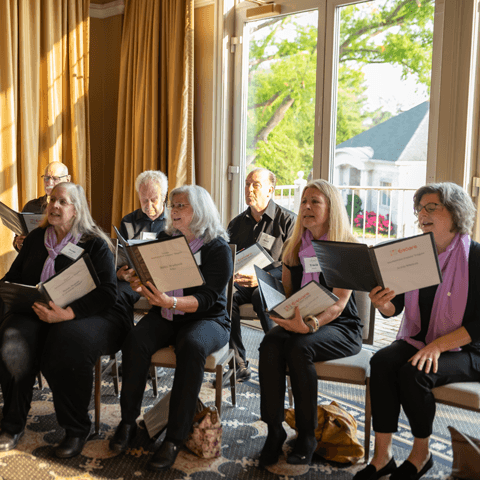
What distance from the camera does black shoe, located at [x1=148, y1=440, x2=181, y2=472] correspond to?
2088mm

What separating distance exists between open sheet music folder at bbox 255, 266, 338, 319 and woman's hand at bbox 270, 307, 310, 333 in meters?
0.02

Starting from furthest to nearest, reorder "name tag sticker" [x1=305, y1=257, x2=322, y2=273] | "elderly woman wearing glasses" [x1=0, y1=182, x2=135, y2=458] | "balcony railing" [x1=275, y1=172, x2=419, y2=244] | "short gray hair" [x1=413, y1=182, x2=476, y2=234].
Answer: "balcony railing" [x1=275, y1=172, x2=419, y2=244] < "name tag sticker" [x1=305, y1=257, x2=322, y2=273] < "elderly woman wearing glasses" [x1=0, y1=182, x2=135, y2=458] < "short gray hair" [x1=413, y1=182, x2=476, y2=234]

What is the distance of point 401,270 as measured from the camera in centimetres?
194

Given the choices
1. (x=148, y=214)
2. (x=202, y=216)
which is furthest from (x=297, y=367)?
(x=148, y=214)

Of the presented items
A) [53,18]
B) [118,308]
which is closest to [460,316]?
[118,308]

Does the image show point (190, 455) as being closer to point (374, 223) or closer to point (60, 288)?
point (60, 288)

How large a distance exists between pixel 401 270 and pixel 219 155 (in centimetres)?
272

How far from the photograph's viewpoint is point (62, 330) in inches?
90.0

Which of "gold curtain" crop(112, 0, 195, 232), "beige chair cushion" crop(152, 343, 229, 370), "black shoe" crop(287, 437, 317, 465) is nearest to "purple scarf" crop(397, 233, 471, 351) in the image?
"black shoe" crop(287, 437, 317, 465)

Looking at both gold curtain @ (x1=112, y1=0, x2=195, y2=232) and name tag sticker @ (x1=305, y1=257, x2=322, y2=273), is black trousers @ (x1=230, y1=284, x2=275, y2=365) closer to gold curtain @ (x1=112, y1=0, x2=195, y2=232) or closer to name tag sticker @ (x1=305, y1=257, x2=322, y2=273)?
name tag sticker @ (x1=305, y1=257, x2=322, y2=273)

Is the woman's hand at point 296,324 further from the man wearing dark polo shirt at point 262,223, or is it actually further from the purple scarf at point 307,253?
the man wearing dark polo shirt at point 262,223

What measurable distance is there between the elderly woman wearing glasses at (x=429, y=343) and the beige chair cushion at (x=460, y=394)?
26 millimetres

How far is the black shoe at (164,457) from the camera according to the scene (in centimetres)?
209

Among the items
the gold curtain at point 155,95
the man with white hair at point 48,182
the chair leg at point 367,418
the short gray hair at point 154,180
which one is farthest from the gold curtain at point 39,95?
the chair leg at point 367,418
